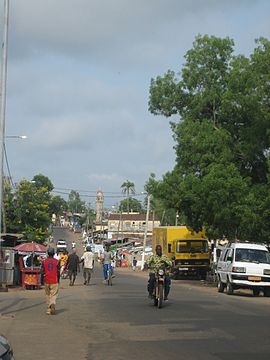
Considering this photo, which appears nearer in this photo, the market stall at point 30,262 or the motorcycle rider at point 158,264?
the motorcycle rider at point 158,264

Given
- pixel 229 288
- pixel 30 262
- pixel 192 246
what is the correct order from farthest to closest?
pixel 192 246, pixel 30 262, pixel 229 288

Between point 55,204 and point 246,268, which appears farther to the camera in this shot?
point 55,204

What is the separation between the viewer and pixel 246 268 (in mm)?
25609

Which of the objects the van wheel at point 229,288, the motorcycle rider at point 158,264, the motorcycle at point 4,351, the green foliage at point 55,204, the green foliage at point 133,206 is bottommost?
the van wheel at point 229,288

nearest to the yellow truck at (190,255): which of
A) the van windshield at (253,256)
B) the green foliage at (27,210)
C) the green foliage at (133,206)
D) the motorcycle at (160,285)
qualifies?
the van windshield at (253,256)

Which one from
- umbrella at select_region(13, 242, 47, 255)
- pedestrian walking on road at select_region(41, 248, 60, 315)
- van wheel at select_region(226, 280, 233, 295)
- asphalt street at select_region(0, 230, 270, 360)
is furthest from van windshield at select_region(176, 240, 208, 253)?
pedestrian walking on road at select_region(41, 248, 60, 315)

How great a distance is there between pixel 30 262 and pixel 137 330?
728 inches

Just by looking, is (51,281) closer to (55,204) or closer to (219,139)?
(219,139)

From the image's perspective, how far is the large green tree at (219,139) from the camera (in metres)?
32.0

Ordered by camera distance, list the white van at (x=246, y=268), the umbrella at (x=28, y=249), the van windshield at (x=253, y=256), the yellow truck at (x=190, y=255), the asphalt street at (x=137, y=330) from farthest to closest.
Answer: the yellow truck at (x=190, y=255) → the umbrella at (x=28, y=249) → the van windshield at (x=253, y=256) → the white van at (x=246, y=268) → the asphalt street at (x=137, y=330)

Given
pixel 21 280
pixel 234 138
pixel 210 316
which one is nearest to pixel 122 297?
pixel 210 316

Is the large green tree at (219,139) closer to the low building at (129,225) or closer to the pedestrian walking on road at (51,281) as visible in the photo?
the pedestrian walking on road at (51,281)

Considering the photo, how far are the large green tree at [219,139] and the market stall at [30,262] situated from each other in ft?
27.7

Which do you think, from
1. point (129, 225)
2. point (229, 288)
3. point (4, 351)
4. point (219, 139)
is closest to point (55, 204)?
point (129, 225)
